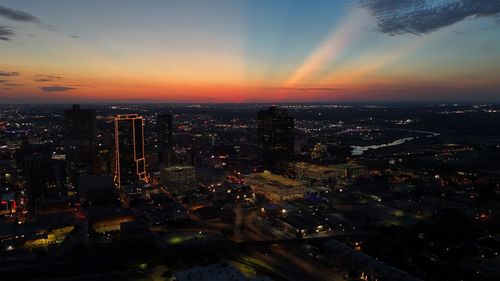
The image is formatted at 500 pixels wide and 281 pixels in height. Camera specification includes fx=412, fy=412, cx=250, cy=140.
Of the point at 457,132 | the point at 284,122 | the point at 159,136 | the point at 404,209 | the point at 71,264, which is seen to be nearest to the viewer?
the point at 71,264

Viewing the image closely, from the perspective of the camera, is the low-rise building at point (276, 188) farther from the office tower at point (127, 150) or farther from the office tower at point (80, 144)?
the office tower at point (80, 144)

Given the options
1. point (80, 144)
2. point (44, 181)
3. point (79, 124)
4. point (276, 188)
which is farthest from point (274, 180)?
point (79, 124)

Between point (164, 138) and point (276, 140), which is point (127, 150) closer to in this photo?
point (164, 138)

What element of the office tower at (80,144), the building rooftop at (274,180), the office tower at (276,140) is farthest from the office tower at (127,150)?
the office tower at (276,140)

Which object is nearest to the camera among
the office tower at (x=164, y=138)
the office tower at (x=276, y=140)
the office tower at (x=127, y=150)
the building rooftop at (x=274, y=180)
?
the building rooftop at (x=274, y=180)

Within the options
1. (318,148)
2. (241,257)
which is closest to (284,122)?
(318,148)

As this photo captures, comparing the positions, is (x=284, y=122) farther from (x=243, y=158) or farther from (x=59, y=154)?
(x=59, y=154)
